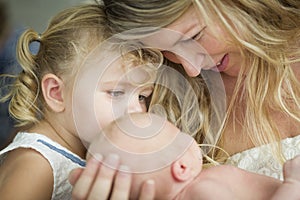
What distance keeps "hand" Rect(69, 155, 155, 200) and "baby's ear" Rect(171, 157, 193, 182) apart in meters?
0.05

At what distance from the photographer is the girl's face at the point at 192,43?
3.89 ft

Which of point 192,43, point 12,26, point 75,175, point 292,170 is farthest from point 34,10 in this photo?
point 292,170

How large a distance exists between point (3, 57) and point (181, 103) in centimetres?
50

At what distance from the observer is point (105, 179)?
3.24ft

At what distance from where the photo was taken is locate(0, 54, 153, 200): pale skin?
113 centimetres

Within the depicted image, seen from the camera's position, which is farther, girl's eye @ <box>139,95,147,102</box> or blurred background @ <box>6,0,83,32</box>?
blurred background @ <box>6,0,83,32</box>

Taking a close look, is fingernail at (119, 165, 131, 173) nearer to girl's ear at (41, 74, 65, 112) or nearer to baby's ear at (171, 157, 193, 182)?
baby's ear at (171, 157, 193, 182)

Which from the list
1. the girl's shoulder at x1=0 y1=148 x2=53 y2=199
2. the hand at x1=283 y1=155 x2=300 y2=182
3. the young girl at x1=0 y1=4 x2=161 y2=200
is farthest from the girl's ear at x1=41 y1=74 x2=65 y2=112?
the hand at x1=283 y1=155 x2=300 y2=182

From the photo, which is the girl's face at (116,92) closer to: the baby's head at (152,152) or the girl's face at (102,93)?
the girl's face at (102,93)

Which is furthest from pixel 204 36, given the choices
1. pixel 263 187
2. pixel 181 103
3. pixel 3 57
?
pixel 3 57

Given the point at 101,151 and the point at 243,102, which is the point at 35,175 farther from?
the point at 243,102

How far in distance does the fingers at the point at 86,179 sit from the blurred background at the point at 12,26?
460 millimetres

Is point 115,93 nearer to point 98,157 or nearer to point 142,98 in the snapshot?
point 142,98

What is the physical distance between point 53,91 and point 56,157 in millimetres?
137
